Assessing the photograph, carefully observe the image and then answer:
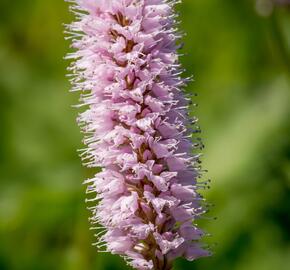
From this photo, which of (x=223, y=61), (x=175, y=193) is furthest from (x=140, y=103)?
(x=223, y=61)

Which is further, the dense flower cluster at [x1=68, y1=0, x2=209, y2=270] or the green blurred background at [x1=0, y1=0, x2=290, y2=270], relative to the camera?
the green blurred background at [x1=0, y1=0, x2=290, y2=270]

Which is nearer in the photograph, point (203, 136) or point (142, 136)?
point (142, 136)

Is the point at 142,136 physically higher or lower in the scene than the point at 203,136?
higher

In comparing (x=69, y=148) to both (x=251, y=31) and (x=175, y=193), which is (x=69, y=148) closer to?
(x=251, y=31)

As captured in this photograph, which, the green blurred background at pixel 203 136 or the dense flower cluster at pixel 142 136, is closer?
the dense flower cluster at pixel 142 136
